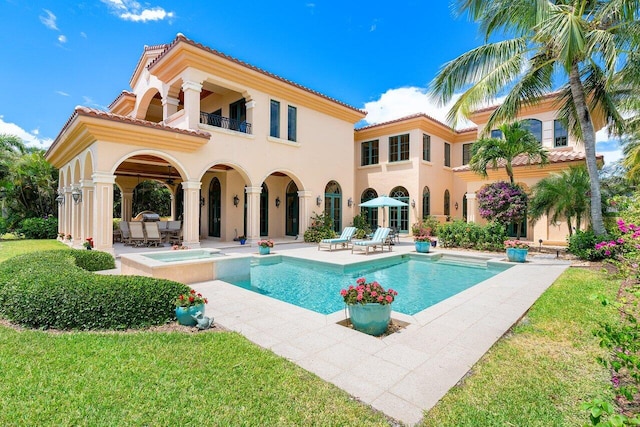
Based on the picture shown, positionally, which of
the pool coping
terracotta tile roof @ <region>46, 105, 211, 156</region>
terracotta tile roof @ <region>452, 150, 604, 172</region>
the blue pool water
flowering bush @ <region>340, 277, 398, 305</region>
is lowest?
the blue pool water

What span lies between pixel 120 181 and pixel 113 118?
11.7 meters

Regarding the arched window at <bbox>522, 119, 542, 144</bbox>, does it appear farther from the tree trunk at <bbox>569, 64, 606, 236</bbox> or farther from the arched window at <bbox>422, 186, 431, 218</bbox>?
the tree trunk at <bbox>569, 64, 606, 236</bbox>

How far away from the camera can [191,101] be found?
582 inches

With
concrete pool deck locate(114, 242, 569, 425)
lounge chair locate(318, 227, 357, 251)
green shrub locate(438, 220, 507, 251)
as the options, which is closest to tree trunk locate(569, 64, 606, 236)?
green shrub locate(438, 220, 507, 251)

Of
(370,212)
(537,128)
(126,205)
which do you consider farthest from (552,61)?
(126,205)

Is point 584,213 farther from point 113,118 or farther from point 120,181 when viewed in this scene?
point 120,181

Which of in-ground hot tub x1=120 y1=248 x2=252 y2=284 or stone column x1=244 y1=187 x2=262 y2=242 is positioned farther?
stone column x1=244 y1=187 x2=262 y2=242

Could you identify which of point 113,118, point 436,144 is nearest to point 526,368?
point 113,118

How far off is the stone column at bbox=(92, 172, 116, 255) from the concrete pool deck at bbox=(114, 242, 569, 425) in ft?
23.9

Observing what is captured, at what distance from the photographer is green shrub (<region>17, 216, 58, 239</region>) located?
20734 mm

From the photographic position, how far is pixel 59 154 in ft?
59.1

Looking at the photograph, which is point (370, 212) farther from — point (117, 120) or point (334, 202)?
point (117, 120)

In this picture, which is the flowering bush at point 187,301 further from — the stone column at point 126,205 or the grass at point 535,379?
the stone column at point 126,205

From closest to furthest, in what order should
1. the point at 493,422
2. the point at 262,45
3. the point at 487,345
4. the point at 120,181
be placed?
the point at 493,422
the point at 487,345
the point at 262,45
the point at 120,181
